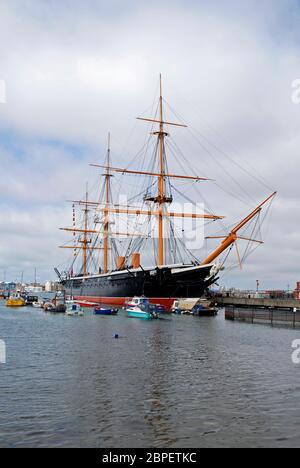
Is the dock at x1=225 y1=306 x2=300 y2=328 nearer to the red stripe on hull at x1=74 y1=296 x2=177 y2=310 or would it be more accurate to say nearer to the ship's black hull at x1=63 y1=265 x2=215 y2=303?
the ship's black hull at x1=63 y1=265 x2=215 y2=303

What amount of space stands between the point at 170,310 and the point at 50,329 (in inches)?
1225

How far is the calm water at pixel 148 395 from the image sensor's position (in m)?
14.3

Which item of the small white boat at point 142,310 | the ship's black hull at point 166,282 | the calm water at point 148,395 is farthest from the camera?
the ship's black hull at point 166,282

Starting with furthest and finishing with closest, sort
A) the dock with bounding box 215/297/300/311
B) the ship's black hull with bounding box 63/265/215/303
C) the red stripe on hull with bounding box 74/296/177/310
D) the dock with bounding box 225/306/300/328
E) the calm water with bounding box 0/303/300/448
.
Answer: the red stripe on hull with bounding box 74/296/177/310 → the ship's black hull with bounding box 63/265/215/303 → the dock with bounding box 215/297/300/311 → the dock with bounding box 225/306/300/328 → the calm water with bounding box 0/303/300/448

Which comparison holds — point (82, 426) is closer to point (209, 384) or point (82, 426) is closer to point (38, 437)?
point (38, 437)

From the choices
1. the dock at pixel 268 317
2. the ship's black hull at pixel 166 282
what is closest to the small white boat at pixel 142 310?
the ship's black hull at pixel 166 282

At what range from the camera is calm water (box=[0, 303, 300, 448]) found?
14.3 meters

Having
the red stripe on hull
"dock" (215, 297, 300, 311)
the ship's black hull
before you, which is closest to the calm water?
"dock" (215, 297, 300, 311)

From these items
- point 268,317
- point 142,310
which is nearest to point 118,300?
point 142,310

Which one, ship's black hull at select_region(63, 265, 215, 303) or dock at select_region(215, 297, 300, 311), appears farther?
ship's black hull at select_region(63, 265, 215, 303)

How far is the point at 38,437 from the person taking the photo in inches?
556

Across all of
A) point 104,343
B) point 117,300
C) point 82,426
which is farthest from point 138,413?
point 117,300

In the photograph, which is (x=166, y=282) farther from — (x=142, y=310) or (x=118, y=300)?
(x=118, y=300)

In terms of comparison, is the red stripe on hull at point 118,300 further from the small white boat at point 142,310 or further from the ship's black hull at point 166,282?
the small white boat at point 142,310
